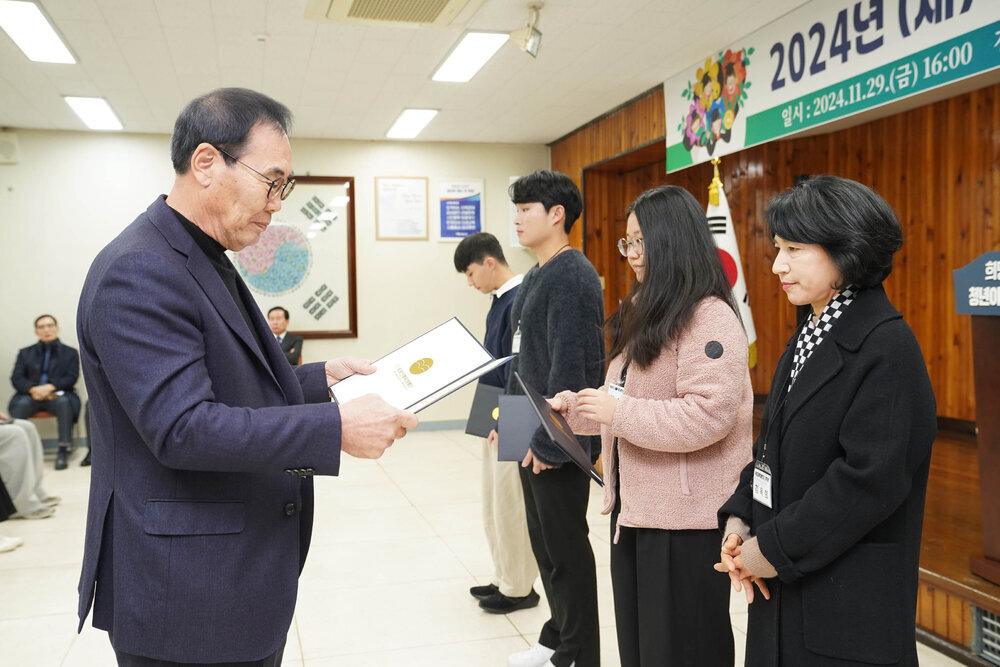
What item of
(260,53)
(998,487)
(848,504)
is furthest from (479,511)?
(848,504)

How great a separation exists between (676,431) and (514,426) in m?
0.59

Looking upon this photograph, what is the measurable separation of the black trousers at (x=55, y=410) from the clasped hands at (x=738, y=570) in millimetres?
6810

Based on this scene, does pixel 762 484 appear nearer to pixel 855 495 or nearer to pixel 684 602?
pixel 855 495

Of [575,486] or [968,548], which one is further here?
[968,548]

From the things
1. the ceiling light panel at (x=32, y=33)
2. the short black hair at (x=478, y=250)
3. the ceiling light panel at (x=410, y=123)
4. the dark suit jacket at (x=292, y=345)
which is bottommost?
the dark suit jacket at (x=292, y=345)

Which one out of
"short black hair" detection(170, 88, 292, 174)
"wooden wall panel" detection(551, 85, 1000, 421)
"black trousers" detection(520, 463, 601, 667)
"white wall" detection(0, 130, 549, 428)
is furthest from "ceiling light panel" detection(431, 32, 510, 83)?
"short black hair" detection(170, 88, 292, 174)

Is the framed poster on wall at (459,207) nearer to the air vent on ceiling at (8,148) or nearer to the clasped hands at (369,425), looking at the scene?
the air vent on ceiling at (8,148)

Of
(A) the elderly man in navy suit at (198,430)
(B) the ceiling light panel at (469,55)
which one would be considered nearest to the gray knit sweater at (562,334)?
(A) the elderly man in navy suit at (198,430)

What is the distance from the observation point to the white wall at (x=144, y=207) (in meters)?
7.35

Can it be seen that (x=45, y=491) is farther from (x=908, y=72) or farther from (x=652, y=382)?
(x=908, y=72)

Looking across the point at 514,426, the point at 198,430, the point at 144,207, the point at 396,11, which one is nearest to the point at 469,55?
the point at 396,11

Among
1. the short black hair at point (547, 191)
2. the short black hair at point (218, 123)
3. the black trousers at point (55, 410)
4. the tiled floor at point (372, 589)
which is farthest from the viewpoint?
the black trousers at point (55, 410)

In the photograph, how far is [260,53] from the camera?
514 centimetres

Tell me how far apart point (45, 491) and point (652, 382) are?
538cm
